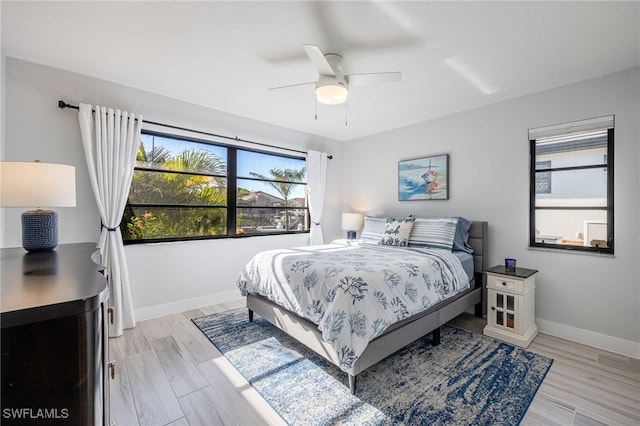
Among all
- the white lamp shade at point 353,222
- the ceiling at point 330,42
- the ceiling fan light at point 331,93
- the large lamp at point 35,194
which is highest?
the ceiling at point 330,42

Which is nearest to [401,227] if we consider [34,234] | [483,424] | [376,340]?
[376,340]

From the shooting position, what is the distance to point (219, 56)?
2.44m

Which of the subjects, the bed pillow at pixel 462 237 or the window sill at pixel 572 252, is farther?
the bed pillow at pixel 462 237

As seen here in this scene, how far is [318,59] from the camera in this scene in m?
2.04

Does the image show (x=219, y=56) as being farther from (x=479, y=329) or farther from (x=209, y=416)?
(x=479, y=329)

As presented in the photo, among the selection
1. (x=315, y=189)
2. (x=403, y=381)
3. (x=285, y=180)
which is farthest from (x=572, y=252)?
(x=285, y=180)

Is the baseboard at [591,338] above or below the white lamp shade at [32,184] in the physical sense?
below

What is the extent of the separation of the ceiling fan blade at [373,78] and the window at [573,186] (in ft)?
6.33

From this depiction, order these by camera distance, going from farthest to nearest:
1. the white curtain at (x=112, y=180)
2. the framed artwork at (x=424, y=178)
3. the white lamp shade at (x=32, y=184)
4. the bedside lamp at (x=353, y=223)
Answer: the bedside lamp at (x=353, y=223) < the framed artwork at (x=424, y=178) < the white curtain at (x=112, y=180) < the white lamp shade at (x=32, y=184)

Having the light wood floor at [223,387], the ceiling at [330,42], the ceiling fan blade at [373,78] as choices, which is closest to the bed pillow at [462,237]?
the light wood floor at [223,387]

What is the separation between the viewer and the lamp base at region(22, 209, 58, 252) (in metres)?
1.63

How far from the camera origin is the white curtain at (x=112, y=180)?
9.12 ft

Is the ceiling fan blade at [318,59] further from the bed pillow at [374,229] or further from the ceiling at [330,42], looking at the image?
the bed pillow at [374,229]

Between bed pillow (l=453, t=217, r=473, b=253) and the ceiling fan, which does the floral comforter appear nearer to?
bed pillow (l=453, t=217, r=473, b=253)
